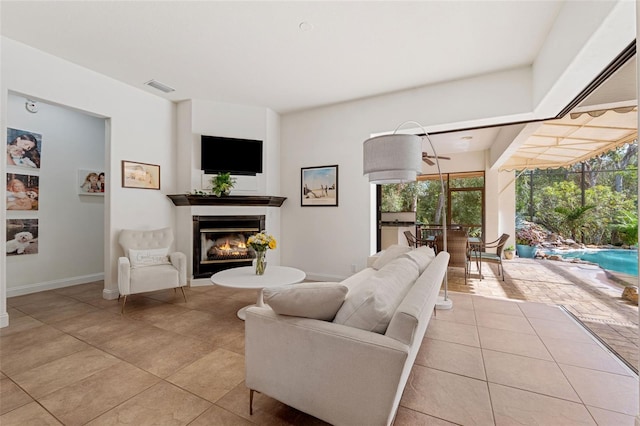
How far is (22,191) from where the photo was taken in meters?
3.93

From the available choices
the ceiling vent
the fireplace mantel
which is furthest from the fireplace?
the ceiling vent

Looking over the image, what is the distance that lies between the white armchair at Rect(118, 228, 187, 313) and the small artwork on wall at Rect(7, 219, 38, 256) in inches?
53.1

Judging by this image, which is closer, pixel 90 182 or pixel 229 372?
pixel 229 372

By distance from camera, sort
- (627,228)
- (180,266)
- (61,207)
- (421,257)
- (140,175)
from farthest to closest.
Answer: (61,207) < (140,175) < (180,266) < (421,257) < (627,228)

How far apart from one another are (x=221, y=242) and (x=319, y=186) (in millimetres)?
1896

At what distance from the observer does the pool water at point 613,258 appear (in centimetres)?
228

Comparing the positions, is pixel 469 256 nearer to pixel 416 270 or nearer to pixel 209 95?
pixel 416 270

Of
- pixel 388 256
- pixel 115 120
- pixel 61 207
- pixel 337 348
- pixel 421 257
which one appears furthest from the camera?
pixel 61 207

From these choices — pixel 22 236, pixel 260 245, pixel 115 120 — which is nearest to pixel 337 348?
pixel 260 245

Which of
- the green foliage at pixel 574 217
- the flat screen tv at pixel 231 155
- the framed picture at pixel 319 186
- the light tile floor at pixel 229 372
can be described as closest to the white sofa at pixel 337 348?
the light tile floor at pixel 229 372

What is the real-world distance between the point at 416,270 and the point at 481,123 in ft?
9.02

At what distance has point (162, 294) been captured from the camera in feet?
13.2

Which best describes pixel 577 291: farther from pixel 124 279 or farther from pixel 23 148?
pixel 23 148

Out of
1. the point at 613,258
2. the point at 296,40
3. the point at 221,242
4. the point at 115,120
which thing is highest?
the point at 296,40
